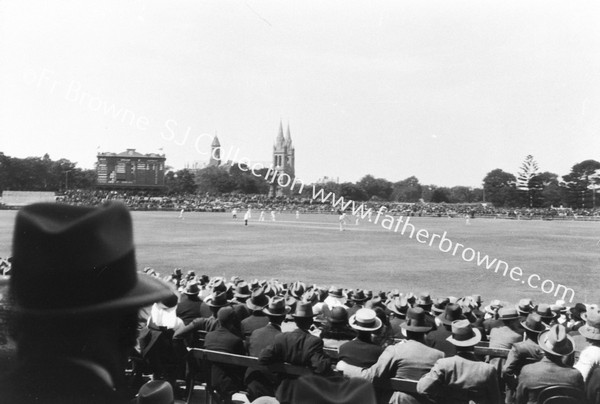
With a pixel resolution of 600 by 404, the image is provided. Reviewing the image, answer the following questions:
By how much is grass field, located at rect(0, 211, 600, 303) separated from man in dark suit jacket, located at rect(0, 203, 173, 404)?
51.5 ft

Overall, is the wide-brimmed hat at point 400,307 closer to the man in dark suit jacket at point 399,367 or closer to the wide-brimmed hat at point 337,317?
the wide-brimmed hat at point 337,317

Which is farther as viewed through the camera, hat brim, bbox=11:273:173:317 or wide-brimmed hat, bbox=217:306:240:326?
wide-brimmed hat, bbox=217:306:240:326

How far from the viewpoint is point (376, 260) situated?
24.2 m

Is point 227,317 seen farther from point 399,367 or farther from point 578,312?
point 578,312

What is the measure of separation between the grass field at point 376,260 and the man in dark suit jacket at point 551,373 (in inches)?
452

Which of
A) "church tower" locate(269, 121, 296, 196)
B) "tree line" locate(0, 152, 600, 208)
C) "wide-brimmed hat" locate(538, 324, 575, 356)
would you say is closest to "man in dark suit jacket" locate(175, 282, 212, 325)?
"wide-brimmed hat" locate(538, 324, 575, 356)

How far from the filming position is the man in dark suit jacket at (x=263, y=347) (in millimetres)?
5426

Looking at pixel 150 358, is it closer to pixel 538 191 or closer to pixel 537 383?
pixel 537 383

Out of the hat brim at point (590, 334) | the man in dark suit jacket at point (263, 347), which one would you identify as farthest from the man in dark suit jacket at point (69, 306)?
the hat brim at point (590, 334)

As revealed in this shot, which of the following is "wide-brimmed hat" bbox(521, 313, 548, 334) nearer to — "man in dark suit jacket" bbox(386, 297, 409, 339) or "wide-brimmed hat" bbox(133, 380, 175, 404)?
"man in dark suit jacket" bbox(386, 297, 409, 339)

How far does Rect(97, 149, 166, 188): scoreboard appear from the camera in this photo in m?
82.2

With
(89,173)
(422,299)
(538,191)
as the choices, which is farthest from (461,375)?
(538,191)

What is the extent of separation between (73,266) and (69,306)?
104 millimetres

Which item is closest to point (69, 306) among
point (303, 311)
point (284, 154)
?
point (303, 311)
